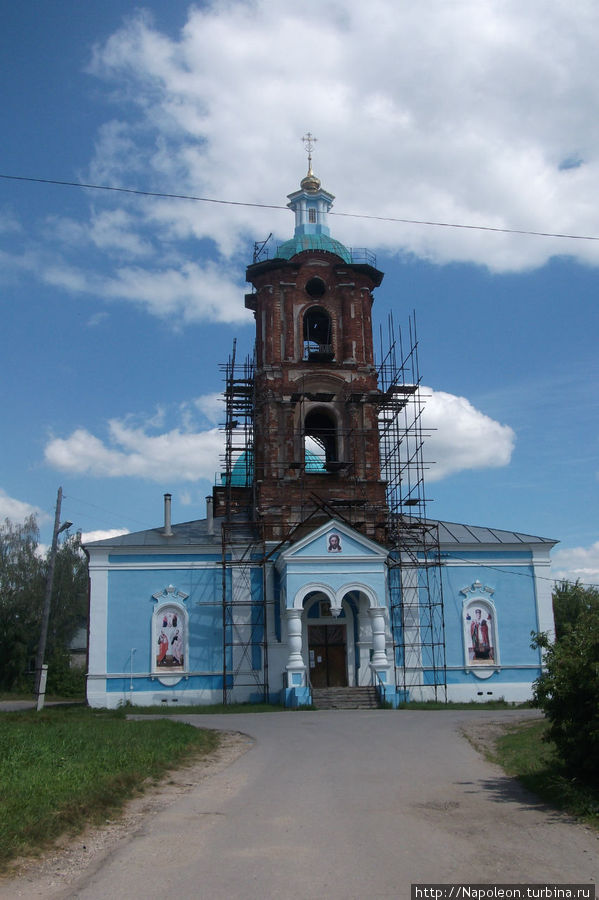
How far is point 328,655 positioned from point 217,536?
623 centimetres

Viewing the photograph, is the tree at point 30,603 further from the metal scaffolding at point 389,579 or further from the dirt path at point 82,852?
the dirt path at point 82,852

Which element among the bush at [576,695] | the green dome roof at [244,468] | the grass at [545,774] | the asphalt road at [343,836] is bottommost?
the asphalt road at [343,836]

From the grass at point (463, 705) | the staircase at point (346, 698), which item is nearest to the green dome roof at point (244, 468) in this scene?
the staircase at point (346, 698)

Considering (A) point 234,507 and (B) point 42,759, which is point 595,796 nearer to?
(B) point 42,759

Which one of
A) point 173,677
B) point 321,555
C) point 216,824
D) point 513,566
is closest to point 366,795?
point 216,824

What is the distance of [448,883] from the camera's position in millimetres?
6723

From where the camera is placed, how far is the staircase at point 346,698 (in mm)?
27266

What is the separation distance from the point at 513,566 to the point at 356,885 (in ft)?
88.7

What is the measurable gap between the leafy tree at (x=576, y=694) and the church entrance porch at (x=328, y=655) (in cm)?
1932

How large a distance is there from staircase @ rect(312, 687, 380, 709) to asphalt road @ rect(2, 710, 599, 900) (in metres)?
13.1

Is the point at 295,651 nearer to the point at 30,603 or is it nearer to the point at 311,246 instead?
the point at 311,246

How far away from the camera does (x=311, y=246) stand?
35.2 metres

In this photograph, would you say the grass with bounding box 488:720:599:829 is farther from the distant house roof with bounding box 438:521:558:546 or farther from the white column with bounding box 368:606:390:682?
the distant house roof with bounding box 438:521:558:546

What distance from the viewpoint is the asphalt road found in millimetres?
6891
